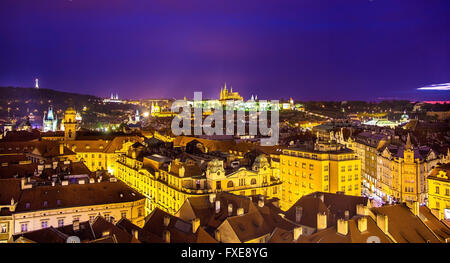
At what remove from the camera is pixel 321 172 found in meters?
36.2

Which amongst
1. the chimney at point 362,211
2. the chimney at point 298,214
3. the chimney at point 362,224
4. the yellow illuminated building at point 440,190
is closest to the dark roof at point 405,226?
the chimney at point 362,211

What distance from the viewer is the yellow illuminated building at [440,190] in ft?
111

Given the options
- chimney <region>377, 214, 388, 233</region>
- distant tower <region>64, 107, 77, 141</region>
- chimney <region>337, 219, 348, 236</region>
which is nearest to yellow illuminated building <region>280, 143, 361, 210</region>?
chimney <region>377, 214, 388, 233</region>

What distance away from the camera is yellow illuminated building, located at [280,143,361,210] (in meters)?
36.3

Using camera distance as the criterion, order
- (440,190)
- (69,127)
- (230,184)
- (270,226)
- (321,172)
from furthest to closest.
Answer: (69,127), (321,172), (440,190), (230,184), (270,226)

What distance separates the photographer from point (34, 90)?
17800cm

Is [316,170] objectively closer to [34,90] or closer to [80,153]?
[80,153]

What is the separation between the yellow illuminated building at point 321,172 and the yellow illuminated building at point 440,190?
6505mm

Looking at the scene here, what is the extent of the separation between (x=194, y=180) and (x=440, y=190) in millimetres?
22686

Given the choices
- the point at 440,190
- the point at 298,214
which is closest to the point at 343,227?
the point at 298,214

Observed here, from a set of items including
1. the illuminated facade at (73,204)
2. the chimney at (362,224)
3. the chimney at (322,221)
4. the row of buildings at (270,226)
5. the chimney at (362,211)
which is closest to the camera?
the chimney at (362,224)

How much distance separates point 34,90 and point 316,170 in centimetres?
17460

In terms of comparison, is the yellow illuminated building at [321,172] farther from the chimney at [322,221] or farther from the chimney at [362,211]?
the chimney at [322,221]

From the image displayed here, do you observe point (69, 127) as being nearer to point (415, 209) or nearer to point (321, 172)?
point (321, 172)
